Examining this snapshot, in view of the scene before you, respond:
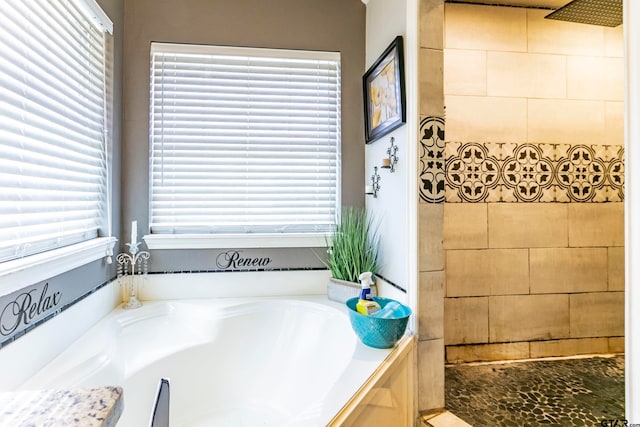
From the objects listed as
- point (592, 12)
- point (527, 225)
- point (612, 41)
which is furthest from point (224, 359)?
point (612, 41)

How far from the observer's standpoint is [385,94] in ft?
5.85

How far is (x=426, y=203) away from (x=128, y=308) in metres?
1.72

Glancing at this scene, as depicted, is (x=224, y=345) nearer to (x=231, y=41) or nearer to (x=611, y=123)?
(x=231, y=41)

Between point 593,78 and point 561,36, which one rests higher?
point 561,36

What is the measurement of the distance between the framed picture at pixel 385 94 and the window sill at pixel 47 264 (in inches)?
62.6

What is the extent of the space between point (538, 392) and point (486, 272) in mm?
694

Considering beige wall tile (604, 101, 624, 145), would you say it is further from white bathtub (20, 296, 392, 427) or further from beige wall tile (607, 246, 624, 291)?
white bathtub (20, 296, 392, 427)

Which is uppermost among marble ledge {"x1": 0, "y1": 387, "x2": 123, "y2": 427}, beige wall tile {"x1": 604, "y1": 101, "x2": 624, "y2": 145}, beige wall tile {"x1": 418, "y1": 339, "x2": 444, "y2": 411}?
beige wall tile {"x1": 604, "y1": 101, "x2": 624, "y2": 145}

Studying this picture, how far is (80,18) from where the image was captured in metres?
1.53

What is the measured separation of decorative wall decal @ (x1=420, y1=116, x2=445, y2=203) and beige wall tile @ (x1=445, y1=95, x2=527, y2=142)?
71 centimetres

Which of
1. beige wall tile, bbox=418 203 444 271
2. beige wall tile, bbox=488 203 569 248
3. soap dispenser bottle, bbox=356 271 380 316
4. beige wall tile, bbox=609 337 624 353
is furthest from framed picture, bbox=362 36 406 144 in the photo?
beige wall tile, bbox=609 337 624 353

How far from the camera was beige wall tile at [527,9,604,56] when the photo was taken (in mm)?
2146

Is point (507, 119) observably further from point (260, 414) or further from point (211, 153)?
point (260, 414)

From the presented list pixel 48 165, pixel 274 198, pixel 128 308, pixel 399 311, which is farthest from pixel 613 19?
pixel 128 308
